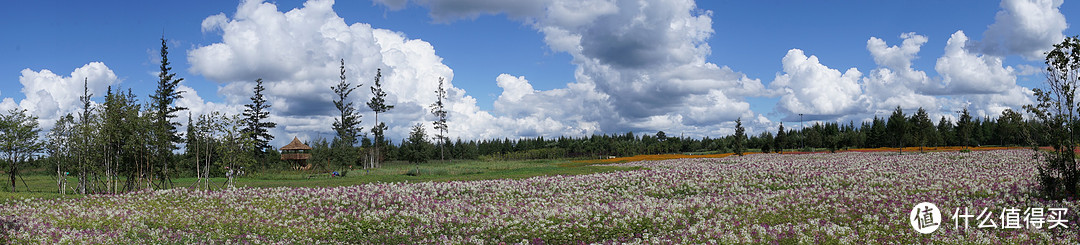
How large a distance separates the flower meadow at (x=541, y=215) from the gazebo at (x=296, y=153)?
160 feet

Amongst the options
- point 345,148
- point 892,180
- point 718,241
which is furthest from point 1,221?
point 345,148

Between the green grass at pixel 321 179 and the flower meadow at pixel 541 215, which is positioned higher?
the green grass at pixel 321 179

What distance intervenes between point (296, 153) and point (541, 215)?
61.5 m

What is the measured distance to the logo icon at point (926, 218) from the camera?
439 inches

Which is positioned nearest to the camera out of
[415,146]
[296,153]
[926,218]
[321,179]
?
Answer: [926,218]

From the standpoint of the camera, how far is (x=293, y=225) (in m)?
14.2

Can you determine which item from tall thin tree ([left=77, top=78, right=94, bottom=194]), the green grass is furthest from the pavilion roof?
tall thin tree ([left=77, top=78, right=94, bottom=194])

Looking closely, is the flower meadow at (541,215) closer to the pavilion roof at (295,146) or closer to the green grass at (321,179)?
the green grass at (321,179)

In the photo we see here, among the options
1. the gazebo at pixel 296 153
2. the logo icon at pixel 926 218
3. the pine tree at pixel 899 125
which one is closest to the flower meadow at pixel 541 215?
the logo icon at pixel 926 218

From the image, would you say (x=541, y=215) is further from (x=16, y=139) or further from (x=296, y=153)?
(x=296, y=153)

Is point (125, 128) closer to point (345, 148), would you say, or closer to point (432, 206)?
point (432, 206)

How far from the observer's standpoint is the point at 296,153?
67.8 m

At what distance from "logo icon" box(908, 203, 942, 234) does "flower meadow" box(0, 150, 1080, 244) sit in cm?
19

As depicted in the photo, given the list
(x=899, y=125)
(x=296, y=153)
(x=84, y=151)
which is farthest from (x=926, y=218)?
(x=296, y=153)
